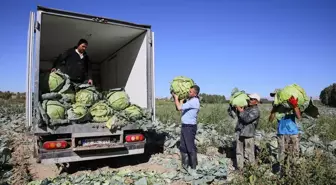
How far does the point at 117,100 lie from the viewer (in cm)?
608

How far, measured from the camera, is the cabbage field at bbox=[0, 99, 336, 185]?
3600 mm

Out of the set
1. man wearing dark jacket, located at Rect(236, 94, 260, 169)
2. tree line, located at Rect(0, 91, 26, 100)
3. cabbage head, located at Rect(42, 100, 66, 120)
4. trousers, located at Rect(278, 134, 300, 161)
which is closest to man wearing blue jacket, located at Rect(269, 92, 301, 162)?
trousers, located at Rect(278, 134, 300, 161)

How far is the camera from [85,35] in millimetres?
7391

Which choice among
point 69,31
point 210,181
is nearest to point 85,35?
point 69,31

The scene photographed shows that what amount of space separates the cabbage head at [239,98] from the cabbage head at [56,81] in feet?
11.4

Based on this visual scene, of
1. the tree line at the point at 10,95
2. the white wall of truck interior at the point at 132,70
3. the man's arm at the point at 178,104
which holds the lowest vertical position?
the man's arm at the point at 178,104

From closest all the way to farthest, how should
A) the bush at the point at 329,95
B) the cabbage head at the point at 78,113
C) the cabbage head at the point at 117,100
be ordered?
the cabbage head at the point at 78,113 → the cabbage head at the point at 117,100 → the bush at the point at 329,95

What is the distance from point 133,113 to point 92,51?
394cm

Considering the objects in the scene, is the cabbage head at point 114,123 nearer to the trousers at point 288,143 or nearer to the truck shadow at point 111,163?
the truck shadow at point 111,163

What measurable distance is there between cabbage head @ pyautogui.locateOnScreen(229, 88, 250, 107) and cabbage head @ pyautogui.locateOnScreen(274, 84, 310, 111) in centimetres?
90

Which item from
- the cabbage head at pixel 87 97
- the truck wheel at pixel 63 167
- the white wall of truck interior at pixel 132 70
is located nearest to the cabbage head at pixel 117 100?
the cabbage head at pixel 87 97

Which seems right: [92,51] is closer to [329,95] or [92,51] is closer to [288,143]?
[288,143]

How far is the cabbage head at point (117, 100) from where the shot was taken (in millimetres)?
6070

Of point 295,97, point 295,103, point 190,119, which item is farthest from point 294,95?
point 190,119
